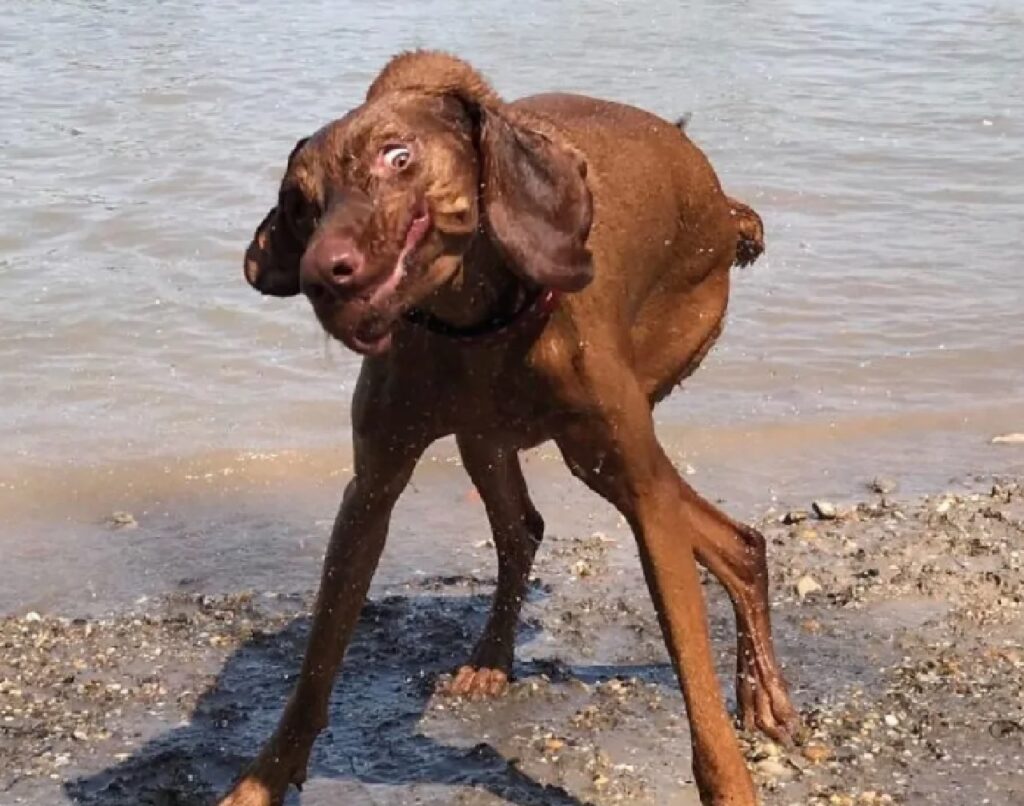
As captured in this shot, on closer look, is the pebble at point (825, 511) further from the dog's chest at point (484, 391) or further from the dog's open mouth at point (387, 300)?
the dog's open mouth at point (387, 300)

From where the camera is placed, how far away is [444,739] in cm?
489

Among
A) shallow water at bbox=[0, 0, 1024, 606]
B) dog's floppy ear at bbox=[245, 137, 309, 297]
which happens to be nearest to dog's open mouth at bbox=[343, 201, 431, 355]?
dog's floppy ear at bbox=[245, 137, 309, 297]

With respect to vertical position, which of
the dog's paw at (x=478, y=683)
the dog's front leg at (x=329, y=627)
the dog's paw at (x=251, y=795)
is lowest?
the dog's paw at (x=478, y=683)

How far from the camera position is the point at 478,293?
358cm

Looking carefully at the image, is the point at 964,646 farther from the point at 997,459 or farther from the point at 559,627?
the point at 997,459

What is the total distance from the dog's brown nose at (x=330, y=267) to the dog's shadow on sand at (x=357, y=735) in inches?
75.2

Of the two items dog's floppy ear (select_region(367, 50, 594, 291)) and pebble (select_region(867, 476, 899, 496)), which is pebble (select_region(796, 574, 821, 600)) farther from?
dog's floppy ear (select_region(367, 50, 594, 291))

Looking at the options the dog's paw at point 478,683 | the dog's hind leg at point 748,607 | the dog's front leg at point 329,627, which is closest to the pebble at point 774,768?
the dog's hind leg at point 748,607

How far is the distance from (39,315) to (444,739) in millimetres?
4439

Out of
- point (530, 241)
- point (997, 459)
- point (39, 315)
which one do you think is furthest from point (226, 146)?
point (530, 241)

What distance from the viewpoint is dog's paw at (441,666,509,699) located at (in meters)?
5.12

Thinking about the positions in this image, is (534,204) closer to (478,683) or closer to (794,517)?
(478,683)

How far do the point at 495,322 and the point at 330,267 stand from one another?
75cm

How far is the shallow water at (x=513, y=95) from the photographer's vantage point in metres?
7.48
